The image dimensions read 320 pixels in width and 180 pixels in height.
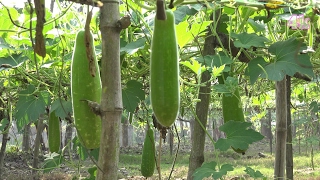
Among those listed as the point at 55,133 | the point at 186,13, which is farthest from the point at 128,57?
the point at 55,133

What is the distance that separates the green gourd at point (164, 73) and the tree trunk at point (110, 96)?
8 centimetres

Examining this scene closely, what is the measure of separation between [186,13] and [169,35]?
78 cm

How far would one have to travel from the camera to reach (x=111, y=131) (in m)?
0.70

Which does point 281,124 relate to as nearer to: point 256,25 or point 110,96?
point 256,25

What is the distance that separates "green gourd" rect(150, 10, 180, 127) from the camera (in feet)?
2.16

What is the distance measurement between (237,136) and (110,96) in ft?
2.27

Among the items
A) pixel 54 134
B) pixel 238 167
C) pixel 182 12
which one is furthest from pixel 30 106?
pixel 238 167

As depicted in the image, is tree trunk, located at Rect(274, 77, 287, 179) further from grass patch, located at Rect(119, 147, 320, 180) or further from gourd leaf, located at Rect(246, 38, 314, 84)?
grass patch, located at Rect(119, 147, 320, 180)

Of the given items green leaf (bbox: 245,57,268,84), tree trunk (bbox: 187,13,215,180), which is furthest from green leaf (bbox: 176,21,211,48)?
green leaf (bbox: 245,57,268,84)

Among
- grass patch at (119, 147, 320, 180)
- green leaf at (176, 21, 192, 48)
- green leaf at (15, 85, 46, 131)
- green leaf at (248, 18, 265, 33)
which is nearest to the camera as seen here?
green leaf at (176, 21, 192, 48)

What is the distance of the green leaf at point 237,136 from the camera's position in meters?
1.26

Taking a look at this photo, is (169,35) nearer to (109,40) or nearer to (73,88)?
(109,40)

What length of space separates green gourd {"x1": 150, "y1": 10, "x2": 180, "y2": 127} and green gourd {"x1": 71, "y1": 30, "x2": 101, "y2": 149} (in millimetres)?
156

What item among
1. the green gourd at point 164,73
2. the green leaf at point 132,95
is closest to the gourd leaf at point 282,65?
the green leaf at point 132,95
